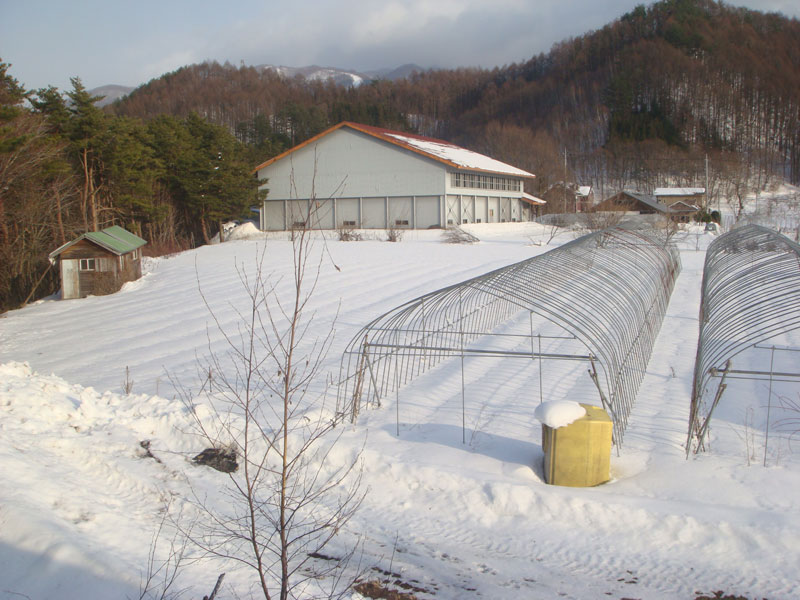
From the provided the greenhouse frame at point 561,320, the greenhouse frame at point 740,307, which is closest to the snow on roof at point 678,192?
the greenhouse frame at point 561,320

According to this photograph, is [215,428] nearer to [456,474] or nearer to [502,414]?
[456,474]

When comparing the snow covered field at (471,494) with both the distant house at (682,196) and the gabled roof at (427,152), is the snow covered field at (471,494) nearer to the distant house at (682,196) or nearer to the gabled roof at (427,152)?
the gabled roof at (427,152)

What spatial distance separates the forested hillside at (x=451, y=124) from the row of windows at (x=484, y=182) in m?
10.9

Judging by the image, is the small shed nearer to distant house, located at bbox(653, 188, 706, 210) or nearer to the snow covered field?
the snow covered field

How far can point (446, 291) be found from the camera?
28.3 feet

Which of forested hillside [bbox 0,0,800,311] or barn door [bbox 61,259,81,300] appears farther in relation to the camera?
forested hillside [bbox 0,0,800,311]

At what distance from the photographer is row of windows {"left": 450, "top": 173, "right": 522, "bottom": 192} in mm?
38094

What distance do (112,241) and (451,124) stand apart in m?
90.2

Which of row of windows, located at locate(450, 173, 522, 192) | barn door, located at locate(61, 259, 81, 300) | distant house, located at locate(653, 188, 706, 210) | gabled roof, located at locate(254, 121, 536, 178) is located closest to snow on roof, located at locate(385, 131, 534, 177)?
gabled roof, located at locate(254, 121, 536, 178)

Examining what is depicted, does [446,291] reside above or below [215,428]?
above

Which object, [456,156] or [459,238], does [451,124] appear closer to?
[456,156]

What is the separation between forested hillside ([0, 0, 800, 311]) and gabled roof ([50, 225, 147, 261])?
2.68m

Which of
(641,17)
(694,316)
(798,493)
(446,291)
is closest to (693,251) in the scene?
(694,316)

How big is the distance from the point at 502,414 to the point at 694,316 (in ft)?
26.3
